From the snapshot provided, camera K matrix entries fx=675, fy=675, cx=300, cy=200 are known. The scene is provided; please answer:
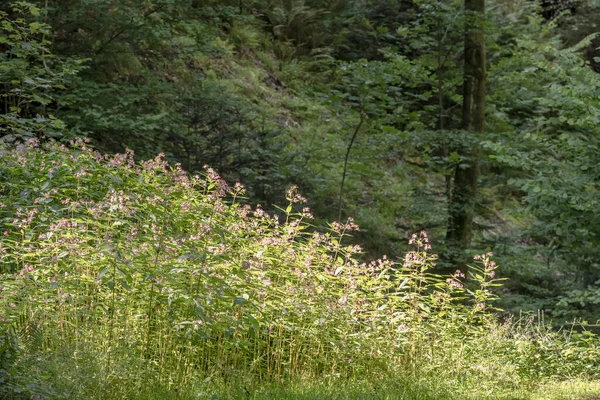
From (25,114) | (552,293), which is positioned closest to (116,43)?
(25,114)

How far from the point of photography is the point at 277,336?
193 inches

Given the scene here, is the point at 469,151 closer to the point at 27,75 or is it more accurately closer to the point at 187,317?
the point at 27,75

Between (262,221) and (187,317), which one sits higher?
(262,221)

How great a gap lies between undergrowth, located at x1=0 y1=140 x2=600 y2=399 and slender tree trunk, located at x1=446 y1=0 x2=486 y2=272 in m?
4.78

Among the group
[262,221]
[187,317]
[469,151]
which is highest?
[262,221]

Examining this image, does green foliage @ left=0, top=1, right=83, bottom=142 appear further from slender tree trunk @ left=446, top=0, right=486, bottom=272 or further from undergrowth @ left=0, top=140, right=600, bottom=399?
slender tree trunk @ left=446, top=0, right=486, bottom=272

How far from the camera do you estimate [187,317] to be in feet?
14.7

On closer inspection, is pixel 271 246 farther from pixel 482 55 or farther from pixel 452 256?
pixel 482 55

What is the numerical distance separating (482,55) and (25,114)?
23.9ft

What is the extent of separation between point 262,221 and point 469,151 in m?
6.30

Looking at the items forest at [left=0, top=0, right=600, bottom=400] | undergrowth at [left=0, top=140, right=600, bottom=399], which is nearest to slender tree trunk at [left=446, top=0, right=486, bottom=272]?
forest at [left=0, top=0, right=600, bottom=400]

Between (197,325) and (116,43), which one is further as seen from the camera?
(116,43)

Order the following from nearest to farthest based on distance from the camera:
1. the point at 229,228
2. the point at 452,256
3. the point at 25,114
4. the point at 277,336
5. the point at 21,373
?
the point at 21,373 → the point at 277,336 → the point at 229,228 → the point at 25,114 → the point at 452,256

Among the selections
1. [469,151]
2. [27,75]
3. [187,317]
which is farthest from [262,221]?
[469,151]
